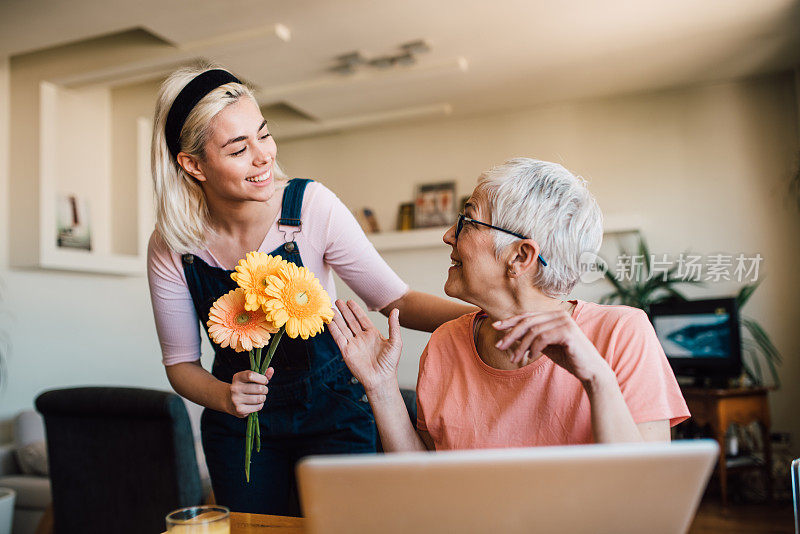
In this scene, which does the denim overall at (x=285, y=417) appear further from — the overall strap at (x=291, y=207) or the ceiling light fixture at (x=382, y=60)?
the ceiling light fixture at (x=382, y=60)

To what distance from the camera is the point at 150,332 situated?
5.16 m

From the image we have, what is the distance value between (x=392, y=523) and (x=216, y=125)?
3.47 ft

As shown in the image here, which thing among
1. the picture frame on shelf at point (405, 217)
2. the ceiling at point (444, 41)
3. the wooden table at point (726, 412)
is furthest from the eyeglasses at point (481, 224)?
the picture frame on shelf at point (405, 217)

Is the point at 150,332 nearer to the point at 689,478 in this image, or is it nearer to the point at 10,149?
the point at 10,149

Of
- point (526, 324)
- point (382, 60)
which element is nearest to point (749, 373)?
point (382, 60)

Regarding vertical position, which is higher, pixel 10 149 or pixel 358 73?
pixel 358 73

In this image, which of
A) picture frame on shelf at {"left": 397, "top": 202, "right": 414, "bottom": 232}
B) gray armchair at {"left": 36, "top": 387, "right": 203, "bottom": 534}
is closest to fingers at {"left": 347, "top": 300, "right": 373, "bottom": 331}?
gray armchair at {"left": 36, "top": 387, "right": 203, "bottom": 534}

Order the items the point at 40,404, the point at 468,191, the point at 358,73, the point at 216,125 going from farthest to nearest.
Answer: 1. the point at 468,191
2. the point at 358,73
3. the point at 40,404
4. the point at 216,125

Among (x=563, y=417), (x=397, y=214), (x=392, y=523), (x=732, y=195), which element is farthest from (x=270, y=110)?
(x=392, y=523)

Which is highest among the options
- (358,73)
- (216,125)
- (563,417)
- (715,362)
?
(358,73)

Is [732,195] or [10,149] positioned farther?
[732,195]

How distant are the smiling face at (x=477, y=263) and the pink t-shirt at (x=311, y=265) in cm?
31

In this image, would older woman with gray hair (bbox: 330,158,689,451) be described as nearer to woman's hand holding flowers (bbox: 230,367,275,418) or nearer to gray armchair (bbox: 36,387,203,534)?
woman's hand holding flowers (bbox: 230,367,275,418)

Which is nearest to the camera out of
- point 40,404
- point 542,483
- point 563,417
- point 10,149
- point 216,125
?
point 542,483
